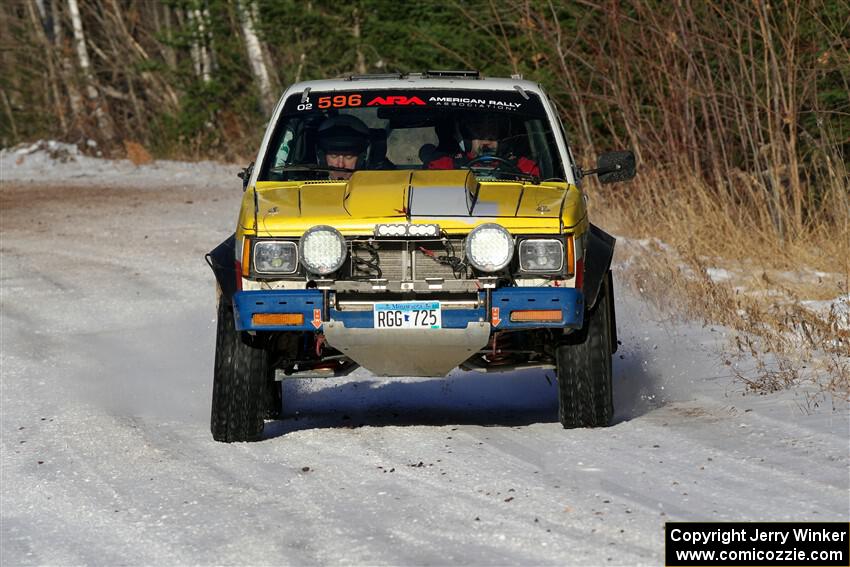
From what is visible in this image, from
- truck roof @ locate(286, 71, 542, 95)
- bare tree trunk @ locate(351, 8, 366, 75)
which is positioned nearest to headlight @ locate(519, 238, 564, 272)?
truck roof @ locate(286, 71, 542, 95)

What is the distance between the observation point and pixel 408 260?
6980 mm

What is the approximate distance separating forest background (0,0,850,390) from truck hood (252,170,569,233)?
1959mm

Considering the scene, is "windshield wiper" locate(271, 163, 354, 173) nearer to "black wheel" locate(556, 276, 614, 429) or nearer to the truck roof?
the truck roof

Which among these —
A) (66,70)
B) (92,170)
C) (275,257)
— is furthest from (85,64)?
(275,257)

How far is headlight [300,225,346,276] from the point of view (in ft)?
22.5

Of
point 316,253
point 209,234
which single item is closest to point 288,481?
point 316,253

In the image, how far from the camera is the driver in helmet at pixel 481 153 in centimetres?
805

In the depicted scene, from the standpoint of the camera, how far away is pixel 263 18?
26.8m

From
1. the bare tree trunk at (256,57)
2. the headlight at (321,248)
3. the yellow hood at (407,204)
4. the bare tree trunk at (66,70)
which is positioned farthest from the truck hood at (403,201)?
the bare tree trunk at (66,70)

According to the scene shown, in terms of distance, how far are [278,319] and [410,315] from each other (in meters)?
0.58

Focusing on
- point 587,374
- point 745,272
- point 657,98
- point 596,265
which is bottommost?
point 745,272

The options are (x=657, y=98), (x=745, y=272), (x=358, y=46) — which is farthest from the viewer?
(x=358, y=46)

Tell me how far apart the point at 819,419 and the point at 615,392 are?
2.09m

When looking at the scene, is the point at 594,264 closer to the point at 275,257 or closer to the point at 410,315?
the point at 410,315
